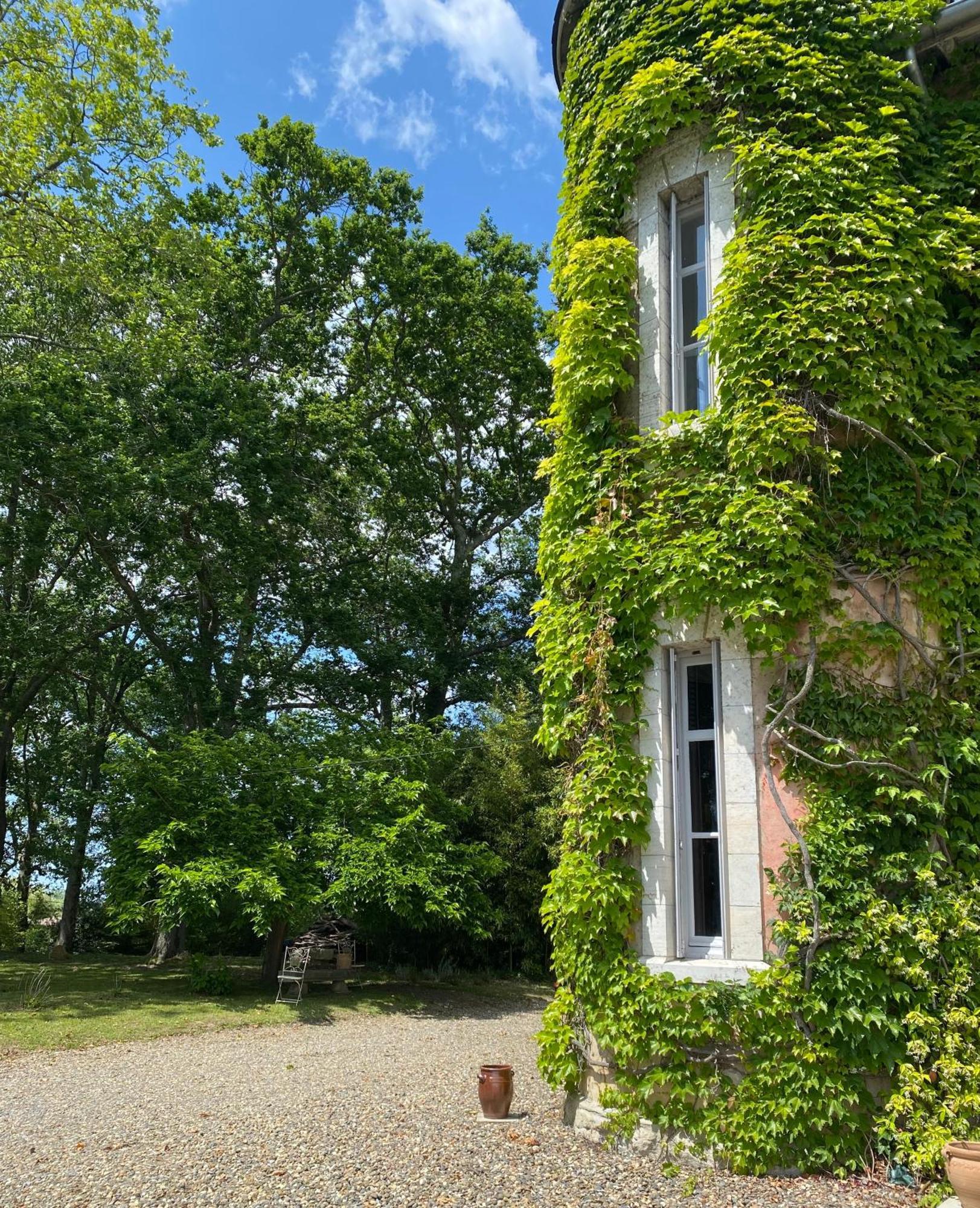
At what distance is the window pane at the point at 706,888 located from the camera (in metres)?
6.30

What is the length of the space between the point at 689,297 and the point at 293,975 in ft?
41.2

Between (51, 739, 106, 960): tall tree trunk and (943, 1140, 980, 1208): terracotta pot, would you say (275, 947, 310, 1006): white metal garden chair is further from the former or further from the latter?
(943, 1140, 980, 1208): terracotta pot

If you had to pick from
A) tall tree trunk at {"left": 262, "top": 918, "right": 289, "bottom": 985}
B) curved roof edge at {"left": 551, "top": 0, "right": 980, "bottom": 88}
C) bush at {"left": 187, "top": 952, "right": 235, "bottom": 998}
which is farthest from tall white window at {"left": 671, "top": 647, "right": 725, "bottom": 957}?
tall tree trunk at {"left": 262, "top": 918, "right": 289, "bottom": 985}

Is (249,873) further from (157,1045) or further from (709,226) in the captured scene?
(709,226)

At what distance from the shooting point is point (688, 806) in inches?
255

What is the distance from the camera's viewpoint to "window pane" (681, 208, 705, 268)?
7535 millimetres

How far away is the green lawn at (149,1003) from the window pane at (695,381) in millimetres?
10654

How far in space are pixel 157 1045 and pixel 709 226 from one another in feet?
37.3

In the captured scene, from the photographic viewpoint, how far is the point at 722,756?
6156mm

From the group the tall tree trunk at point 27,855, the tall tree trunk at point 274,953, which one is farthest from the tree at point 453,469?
the tall tree trunk at point 27,855

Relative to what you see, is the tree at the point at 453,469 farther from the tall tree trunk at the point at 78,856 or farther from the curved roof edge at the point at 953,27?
the curved roof edge at the point at 953,27

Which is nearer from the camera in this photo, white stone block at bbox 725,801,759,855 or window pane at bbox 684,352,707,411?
white stone block at bbox 725,801,759,855

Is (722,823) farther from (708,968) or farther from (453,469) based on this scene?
(453,469)

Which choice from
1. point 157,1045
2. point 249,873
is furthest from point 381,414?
point 157,1045
